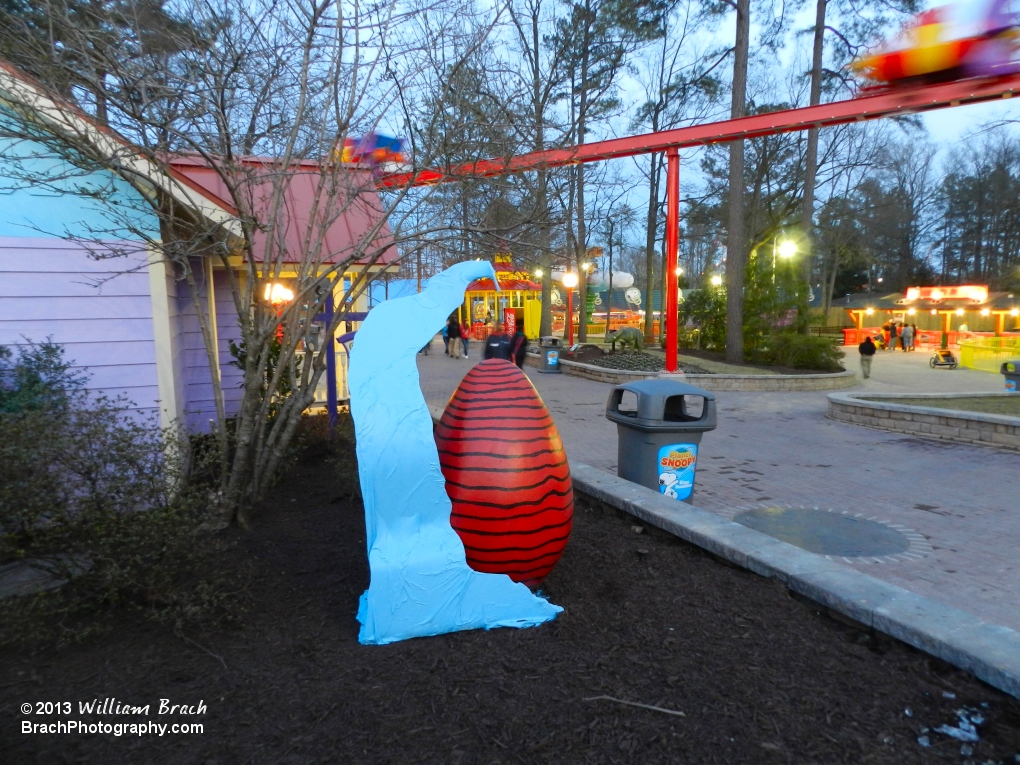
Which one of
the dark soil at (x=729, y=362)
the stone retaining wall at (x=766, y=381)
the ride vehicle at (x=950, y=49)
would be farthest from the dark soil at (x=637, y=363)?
the ride vehicle at (x=950, y=49)

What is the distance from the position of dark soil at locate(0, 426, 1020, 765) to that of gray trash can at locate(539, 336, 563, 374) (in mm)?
16009

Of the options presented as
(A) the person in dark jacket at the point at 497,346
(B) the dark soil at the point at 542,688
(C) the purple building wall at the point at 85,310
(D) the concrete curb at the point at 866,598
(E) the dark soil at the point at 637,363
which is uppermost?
(C) the purple building wall at the point at 85,310

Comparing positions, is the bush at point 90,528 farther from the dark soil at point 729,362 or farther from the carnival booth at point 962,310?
the carnival booth at point 962,310

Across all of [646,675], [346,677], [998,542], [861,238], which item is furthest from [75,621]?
[861,238]

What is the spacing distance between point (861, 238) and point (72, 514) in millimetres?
52146

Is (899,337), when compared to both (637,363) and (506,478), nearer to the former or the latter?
(637,363)

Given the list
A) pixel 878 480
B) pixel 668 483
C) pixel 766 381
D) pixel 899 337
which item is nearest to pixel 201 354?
pixel 668 483

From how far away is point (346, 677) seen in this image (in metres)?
2.55

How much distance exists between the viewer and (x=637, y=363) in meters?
17.1

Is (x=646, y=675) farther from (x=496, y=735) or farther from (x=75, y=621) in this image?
(x=75, y=621)

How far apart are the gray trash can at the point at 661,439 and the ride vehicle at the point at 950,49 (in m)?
5.52

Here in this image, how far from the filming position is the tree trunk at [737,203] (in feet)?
55.0

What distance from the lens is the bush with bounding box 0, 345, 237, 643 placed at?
2.67 m

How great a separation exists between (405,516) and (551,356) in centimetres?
1673
